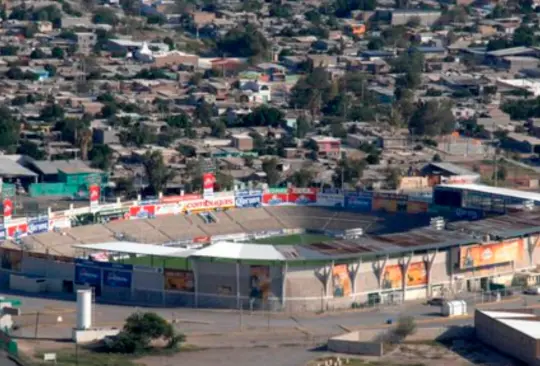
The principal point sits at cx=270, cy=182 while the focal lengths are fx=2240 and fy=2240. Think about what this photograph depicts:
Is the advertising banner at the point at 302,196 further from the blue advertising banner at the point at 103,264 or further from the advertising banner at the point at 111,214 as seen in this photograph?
the blue advertising banner at the point at 103,264

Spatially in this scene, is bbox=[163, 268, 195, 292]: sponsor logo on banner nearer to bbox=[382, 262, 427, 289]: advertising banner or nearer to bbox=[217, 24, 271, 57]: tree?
bbox=[382, 262, 427, 289]: advertising banner

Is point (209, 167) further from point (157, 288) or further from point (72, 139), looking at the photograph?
point (157, 288)

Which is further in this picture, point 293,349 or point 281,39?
point 281,39

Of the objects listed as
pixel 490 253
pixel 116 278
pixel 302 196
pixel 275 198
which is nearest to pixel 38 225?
pixel 116 278

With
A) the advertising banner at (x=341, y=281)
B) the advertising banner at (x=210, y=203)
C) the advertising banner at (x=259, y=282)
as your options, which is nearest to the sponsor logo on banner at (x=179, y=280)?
the advertising banner at (x=259, y=282)

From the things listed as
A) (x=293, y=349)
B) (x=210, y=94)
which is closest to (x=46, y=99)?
(x=210, y=94)
